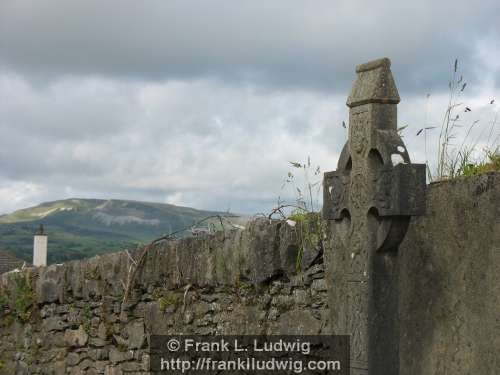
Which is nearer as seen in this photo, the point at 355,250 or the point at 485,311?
the point at 485,311

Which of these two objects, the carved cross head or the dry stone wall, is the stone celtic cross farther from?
the dry stone wall

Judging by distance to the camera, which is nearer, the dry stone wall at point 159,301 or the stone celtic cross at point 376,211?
the stone celtic cross at point 376,211

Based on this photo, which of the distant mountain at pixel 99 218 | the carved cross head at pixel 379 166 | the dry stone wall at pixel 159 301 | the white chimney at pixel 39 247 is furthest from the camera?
the distant mountain at pixel 99 218

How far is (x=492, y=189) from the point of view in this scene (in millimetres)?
4086

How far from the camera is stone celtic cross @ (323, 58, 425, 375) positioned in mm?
4367

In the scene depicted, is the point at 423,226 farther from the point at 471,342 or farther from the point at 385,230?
the point at 471,342

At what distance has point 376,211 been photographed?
4508mm

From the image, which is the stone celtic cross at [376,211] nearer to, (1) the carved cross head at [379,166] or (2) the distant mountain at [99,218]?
(1) the carved cross head at [379,166]

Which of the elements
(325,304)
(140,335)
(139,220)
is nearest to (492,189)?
(325,304)

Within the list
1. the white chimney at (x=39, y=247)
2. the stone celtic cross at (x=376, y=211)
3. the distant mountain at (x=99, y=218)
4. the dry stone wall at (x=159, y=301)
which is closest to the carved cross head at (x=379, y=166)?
the stone celtic cross at (x=376, y=211)

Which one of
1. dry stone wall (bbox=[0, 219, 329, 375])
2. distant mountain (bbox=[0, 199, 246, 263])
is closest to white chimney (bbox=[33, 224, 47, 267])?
dry stone wall (bbox=[0, 219, 329, 375])

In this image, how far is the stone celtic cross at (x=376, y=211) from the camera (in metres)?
4.37

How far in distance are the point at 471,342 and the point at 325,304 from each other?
1221mm

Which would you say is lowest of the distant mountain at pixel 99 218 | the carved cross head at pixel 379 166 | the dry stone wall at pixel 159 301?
the dry stone wall at pixel 159 301
